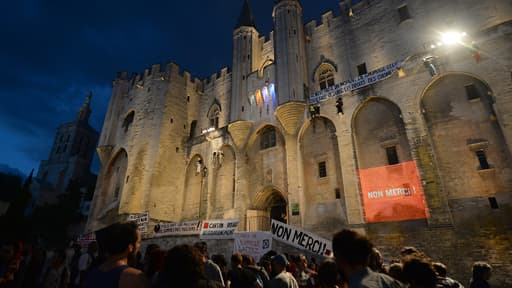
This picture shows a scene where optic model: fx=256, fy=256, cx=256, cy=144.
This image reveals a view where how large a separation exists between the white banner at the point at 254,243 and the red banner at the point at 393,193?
17.9 feet

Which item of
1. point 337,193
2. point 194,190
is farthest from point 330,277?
point 194,190

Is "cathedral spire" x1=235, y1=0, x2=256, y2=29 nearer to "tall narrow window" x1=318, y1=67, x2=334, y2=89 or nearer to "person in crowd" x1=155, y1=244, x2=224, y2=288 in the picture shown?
"tall narrow window" x1=318, y1=67, x2=334, y2=89

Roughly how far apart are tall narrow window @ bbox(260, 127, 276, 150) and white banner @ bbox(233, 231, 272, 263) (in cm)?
771

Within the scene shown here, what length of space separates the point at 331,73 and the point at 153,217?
1674 cm

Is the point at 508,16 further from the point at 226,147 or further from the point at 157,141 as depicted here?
the point at 157,141

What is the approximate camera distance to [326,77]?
17.8m

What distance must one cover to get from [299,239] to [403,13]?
1459 cm

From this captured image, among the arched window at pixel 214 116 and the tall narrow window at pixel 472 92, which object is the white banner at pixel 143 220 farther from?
the tall narrow window at pixel 472 92

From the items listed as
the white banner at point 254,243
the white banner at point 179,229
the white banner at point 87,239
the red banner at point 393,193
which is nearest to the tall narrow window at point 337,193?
the red banner at point 393,193

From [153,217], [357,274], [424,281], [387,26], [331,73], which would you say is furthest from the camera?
[153,217]

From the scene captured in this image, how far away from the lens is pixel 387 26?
1582cm

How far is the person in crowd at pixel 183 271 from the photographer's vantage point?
2.38m

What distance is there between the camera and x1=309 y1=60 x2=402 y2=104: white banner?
13.8m

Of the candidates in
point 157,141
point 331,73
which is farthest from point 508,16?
point 157,141
